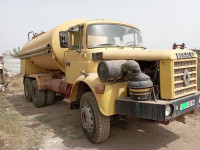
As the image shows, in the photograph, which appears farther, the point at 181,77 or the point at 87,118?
the point at 87,118

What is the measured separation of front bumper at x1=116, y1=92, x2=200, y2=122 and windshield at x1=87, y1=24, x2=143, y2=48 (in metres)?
1.53

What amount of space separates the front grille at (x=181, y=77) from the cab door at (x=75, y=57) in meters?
1.99

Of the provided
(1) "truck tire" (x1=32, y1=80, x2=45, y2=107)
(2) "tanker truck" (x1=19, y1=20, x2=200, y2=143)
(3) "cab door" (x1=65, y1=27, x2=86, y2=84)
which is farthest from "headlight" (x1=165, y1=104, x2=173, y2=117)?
(1) "truck tire" (x1=32, y1=80, x2=45, y2=107)

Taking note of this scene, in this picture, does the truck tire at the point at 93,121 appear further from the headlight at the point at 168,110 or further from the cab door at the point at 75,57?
the headlight at the point at 168,110

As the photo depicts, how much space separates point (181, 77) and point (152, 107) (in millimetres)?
772

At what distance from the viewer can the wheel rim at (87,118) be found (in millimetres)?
3672

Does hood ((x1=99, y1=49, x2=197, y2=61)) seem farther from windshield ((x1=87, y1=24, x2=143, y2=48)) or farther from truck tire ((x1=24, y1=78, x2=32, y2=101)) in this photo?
truck tire ((x1=24, y1=78, x2=32, y2=101))

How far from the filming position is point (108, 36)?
432cm

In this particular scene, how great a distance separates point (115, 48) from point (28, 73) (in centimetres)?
542

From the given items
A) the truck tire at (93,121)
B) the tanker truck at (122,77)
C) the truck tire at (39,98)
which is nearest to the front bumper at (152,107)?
the tanker truck at (122,77)

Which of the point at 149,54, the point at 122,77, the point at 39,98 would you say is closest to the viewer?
the point at 149,54

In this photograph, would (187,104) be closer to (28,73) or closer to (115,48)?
(115,48)

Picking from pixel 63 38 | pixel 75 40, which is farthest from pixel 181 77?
pixel 63 38

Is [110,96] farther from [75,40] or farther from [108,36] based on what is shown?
[75,40]
